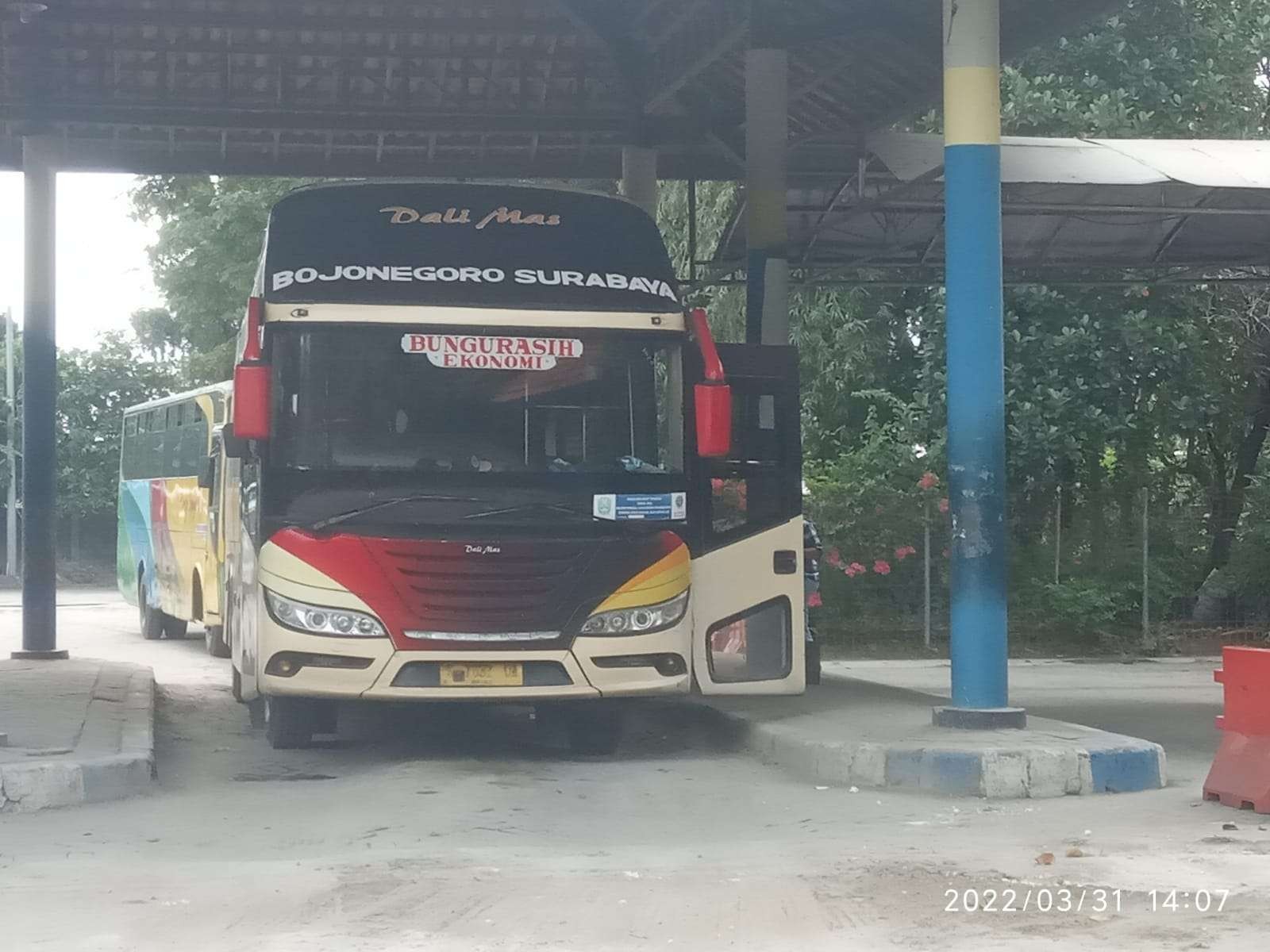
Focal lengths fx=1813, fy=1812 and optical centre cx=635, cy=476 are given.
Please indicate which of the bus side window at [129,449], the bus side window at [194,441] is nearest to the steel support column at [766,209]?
the bus side window at [194,441]

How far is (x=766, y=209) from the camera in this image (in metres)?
16.2

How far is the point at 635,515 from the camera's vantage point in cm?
1104

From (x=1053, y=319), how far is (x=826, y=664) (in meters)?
6.09

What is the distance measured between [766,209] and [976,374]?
17.4 ft

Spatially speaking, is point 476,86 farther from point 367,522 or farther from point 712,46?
point 367,522

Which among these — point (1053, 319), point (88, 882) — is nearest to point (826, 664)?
point (1053, 319)

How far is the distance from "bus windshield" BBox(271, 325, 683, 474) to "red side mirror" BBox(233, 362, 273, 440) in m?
0.15

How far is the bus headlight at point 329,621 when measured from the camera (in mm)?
10602

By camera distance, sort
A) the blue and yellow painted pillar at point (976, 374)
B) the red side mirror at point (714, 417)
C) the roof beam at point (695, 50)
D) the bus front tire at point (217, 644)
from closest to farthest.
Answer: the red side mirror at point (714, 417) < the blue and yellow painted pillar at point (976, 374) < the roof beam at point (695, 50) < the bus front tire at point (217, 644)

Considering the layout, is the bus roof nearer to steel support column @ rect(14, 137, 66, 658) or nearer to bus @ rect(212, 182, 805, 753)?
steel support column @ rect(14, 137, 66, 658)

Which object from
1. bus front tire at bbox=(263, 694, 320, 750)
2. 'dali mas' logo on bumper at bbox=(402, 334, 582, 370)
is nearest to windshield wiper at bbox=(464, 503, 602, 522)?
'dali mas' logo on bumper at bbox=(402, 334, 582, 370)

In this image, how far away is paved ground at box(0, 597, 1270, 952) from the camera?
6.67 metres

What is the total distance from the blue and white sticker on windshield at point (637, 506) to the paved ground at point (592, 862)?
1603 millimetres

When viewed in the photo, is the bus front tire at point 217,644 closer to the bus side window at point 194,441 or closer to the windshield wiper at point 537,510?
the bus side window at point 194,441
